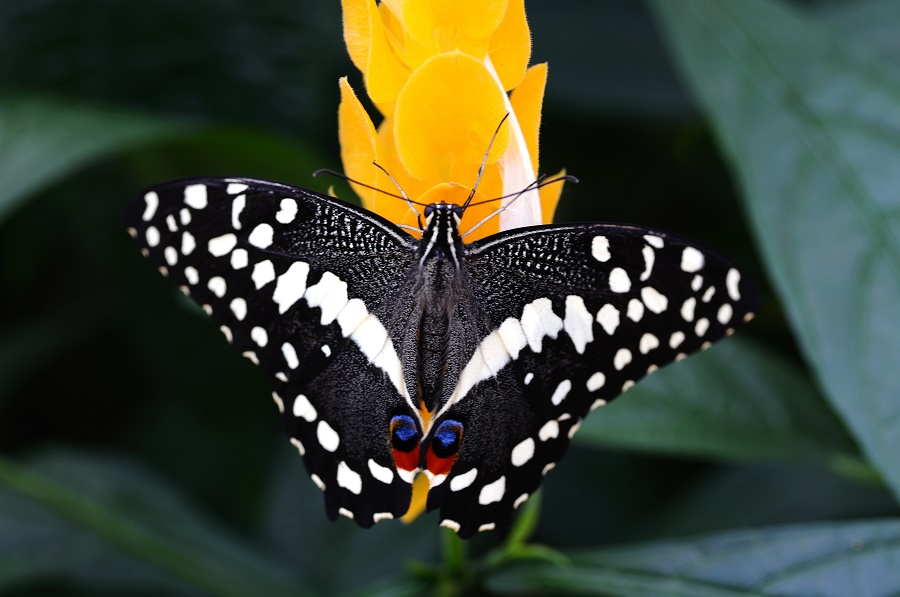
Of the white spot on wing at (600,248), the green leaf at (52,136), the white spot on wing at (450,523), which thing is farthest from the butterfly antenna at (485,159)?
the green leaf at (52,136)

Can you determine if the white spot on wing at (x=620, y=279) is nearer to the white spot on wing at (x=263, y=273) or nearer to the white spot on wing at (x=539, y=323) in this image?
the white spot on wing at (x=539, y=323)

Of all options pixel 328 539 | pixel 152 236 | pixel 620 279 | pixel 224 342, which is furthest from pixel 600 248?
pixel 224 342

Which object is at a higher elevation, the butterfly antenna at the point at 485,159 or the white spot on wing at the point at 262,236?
the white spot on wing at the point at 262,236

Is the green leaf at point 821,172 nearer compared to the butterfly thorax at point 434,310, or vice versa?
the butterfly thorax at point 434,310

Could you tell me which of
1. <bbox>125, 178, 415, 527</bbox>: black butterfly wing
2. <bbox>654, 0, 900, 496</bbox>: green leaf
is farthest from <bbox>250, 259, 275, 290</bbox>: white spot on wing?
<bbox>654, 0, 900, 496</bbox>: green leaf

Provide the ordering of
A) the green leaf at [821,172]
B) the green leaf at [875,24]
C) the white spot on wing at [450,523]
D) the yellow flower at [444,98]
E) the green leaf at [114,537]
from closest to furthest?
the yellow flower at [444,98] < the white spot on wing at [450,523] < the green leaf at [821,172] < the green leaf at [114,537] < the green leaf at [875,24]

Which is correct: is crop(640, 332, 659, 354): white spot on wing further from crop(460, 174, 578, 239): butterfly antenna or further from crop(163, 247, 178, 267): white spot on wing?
crop(163, 247, 178, 267): white spot on wing

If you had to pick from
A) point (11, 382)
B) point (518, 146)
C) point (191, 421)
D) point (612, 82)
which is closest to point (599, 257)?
point (518, 146)
